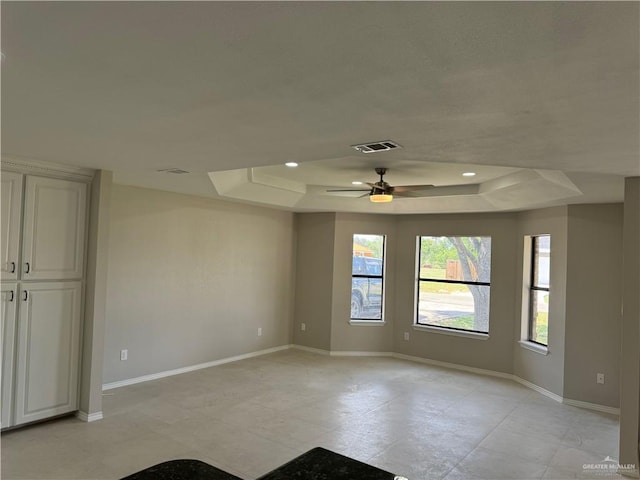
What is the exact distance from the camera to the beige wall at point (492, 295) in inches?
238

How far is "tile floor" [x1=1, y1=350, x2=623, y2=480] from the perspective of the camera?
128 inches

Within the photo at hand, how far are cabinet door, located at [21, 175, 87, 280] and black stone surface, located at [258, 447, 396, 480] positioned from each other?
10.9 feet

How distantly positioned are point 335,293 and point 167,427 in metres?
3.64

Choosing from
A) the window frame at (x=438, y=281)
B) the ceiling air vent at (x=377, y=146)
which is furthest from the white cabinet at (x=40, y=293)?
the window frame at (x=438, y=281)

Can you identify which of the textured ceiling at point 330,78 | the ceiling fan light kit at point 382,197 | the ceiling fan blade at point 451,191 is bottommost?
the ceiling fan light kit at point 382,197

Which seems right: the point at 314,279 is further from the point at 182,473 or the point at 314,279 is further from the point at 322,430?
the point at 182,473

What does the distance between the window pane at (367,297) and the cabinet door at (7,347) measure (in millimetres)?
Answer: 4787

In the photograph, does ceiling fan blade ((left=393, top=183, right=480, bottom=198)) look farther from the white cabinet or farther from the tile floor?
the white cabinet

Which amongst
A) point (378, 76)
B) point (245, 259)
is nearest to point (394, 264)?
A: point (245, 259)

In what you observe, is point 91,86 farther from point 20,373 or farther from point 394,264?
point 394,264

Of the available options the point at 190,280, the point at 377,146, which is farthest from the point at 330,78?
the point at 190,280

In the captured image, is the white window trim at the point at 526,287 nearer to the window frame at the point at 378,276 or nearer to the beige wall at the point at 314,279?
the window frame at the point at 378,276

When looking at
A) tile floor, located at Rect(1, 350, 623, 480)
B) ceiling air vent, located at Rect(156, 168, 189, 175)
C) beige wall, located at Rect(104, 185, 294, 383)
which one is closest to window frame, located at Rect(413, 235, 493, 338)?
tile floor, located at Rect(1, 350, 623, 480)

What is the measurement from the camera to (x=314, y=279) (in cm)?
719
